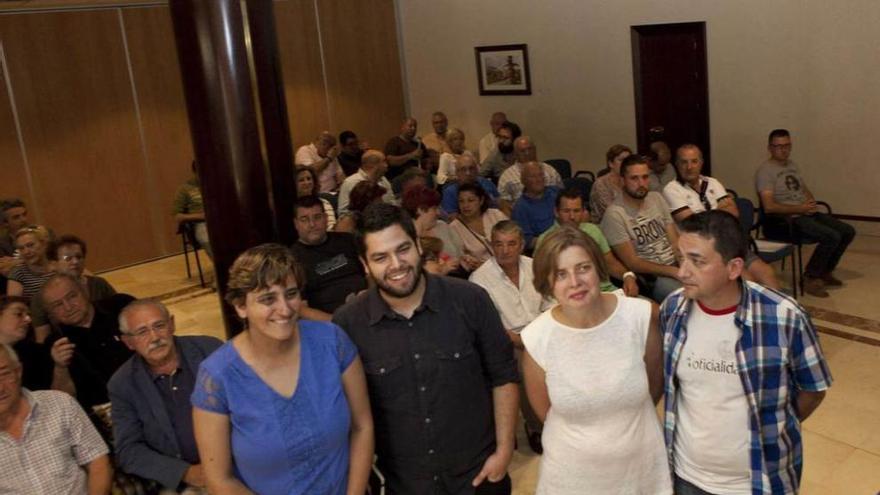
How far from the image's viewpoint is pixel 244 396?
2158 mm

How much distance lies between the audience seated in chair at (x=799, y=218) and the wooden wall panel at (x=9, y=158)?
7187 millimetres

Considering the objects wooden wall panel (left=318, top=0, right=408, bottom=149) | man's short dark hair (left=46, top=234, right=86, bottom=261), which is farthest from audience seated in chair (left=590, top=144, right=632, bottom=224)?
wooden wall panel (left=318, top=0, right=408, bottom=149)

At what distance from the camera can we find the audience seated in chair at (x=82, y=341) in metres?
3.65

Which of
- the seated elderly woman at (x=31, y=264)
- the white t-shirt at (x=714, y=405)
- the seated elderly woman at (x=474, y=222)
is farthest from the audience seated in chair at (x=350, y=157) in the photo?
the white t-shirt at (x=714, y=405)

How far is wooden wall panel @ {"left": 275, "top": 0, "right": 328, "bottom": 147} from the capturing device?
10.5 meters

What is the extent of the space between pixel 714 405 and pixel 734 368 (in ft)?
0.42

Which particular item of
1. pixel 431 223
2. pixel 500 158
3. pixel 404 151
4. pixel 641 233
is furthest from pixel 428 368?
pixel 404 151

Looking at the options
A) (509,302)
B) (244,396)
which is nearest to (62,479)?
(244,396)

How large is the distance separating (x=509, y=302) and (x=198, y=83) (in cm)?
186

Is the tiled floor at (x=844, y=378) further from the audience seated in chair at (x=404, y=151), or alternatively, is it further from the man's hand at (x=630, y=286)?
the audience seated in chair at (x=404, y=151)

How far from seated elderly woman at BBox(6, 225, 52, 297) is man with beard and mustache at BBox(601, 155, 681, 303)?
348 centimetres

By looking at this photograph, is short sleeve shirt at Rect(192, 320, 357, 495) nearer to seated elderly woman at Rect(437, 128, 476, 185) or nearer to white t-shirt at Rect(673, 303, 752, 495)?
white t-shirt at Rect(673, 303, 752, 495)

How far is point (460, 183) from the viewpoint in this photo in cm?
629

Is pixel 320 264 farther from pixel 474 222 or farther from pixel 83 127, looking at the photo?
pixel 83 127
